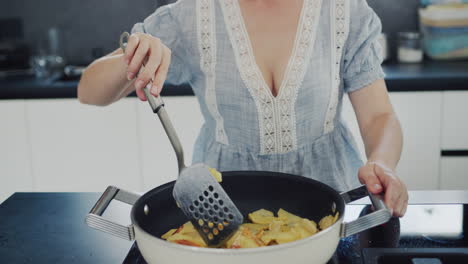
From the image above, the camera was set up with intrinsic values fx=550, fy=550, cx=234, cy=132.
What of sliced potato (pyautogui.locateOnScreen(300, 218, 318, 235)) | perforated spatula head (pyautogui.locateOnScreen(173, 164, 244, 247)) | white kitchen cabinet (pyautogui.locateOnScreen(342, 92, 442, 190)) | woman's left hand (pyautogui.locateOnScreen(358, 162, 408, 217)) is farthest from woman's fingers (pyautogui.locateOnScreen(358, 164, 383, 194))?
white kitchen cabinet (pyautogui.locateOnScreen(342, 92, 442, 190))

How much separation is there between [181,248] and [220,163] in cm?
68

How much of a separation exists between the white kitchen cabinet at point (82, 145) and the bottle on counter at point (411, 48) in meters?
1.24

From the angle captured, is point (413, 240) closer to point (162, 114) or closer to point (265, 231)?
point (265, 231)

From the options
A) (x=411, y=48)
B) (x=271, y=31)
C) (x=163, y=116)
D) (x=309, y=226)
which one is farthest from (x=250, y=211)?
(x=411, y=48)

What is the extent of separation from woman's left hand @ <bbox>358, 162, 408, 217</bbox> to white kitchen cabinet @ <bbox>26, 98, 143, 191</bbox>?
1.44 meters

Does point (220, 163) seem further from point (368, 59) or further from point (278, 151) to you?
point (368, 59)

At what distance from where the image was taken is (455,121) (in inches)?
83.8

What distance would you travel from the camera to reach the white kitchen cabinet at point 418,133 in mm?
2121

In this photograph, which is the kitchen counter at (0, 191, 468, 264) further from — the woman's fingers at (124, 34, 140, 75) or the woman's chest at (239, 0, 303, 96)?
the woman's chest at (239, 0, 303, 96)

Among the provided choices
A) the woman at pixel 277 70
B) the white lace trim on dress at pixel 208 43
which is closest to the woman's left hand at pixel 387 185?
the woman at pixel 277 70

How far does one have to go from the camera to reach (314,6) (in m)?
1.25

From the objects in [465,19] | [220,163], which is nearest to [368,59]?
[220,163]

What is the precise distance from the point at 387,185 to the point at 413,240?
11 cm

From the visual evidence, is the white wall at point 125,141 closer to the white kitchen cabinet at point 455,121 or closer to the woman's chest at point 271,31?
the white kitchen cabinet at point 455,121
